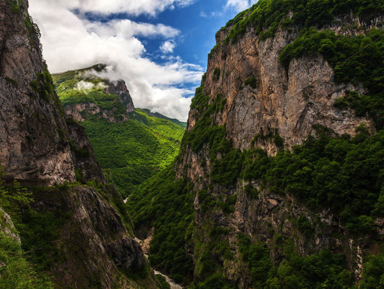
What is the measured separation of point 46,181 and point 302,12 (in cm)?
5867

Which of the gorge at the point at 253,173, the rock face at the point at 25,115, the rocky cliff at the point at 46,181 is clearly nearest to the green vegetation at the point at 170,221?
the gorge at the point at 253,173

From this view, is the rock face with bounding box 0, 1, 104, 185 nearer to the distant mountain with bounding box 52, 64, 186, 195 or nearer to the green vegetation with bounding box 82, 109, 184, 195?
the green vegetation with bounding box 82, 109, 184, 195

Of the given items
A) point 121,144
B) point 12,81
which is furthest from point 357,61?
point 121,144

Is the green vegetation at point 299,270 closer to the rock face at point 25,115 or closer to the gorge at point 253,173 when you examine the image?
the gorge at point 253,173

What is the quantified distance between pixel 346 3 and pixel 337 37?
24.6 ft

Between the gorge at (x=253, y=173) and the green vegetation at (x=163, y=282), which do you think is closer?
the gorge at (x=253, y=173)

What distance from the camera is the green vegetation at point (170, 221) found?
60478 mm

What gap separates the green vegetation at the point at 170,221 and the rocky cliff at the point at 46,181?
26.5 meters

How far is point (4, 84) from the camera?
27109mm

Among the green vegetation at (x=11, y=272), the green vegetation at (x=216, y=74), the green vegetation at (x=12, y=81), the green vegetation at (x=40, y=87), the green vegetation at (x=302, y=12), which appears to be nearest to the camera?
the green vegetation at (x=11, y=272)

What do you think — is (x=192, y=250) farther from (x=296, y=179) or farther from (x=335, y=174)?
(x=335, y=174)

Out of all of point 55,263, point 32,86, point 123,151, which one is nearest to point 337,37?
point 32,86

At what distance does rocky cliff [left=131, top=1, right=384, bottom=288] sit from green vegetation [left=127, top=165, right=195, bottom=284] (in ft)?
4.44

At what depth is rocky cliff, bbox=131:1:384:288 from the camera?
3158 centimetres
